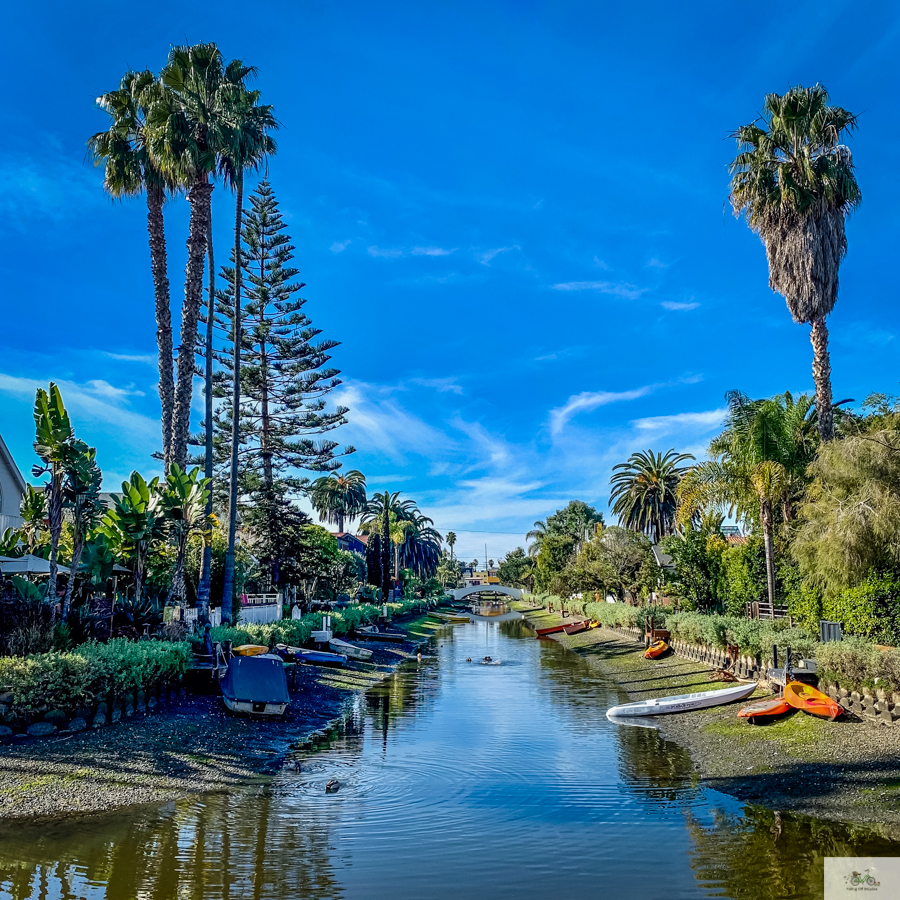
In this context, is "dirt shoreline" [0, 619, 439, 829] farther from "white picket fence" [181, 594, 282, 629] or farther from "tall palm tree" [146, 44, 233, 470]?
"tall palm tree" [146, 44, 233, 470]

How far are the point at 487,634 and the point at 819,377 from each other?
156 ft

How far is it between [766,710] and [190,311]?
80.8 feet

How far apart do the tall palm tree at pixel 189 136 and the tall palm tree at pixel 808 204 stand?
787 inches

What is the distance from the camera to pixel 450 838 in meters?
11.5

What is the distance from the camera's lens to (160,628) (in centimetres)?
2333

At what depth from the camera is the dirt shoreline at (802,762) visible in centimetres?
1263

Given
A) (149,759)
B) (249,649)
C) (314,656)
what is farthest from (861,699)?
(314,656)

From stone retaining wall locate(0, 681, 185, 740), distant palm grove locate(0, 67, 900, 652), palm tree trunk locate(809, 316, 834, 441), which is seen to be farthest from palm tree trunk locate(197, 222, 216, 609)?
palm tree trunk locate(809, 316, 834, 441)

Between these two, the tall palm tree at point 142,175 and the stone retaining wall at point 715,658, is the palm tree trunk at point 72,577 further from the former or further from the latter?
the stone retaining wall at point 715,658

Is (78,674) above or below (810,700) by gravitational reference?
above

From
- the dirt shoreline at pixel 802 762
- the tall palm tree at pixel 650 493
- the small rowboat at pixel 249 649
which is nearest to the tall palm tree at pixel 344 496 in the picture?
the tall palm tree at pixel 650 493

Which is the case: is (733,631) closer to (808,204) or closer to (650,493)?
(808,204)

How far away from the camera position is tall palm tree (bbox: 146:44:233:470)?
28.8 meters

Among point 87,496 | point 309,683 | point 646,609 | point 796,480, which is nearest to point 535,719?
point 309,683
